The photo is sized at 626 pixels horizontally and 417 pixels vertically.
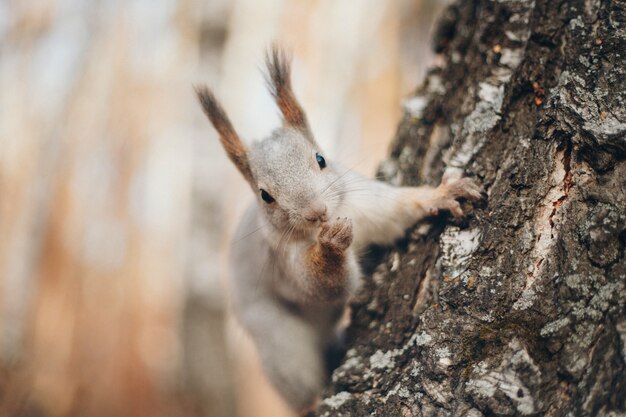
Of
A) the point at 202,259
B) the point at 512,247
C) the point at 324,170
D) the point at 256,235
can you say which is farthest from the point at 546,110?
the point at 202,259

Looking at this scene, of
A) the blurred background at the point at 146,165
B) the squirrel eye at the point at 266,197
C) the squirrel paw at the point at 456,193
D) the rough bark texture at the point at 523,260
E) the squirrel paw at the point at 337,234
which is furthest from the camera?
the blurred background at the point at 146,165

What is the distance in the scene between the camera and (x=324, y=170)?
2.10 m

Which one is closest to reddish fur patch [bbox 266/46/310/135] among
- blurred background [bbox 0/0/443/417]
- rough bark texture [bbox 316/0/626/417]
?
rough bark texture [bbox 316/0/626/417]

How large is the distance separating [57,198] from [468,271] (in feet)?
13.0

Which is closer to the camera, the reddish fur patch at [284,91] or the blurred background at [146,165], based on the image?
the reddish fur patch at [284,91]

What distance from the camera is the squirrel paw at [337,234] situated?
1.83 meters

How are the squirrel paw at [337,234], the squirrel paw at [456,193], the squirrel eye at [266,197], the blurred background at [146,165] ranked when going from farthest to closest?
the blurred background at [146,165]
the squirrel eye at [266,197]
the squirrel paw at [337,234]
the squirrel paw at [456,193]

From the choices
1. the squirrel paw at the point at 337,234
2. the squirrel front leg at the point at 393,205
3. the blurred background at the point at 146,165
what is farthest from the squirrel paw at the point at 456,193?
the blurred background at the point at 146,165

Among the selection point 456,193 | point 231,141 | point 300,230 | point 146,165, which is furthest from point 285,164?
point 146,165

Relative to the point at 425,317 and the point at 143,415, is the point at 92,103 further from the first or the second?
the point at 425,317

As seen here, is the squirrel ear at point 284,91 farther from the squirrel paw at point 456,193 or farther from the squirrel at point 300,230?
the squirrel paw at point 456,193

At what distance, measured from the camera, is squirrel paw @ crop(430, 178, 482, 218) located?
1590 millimetres

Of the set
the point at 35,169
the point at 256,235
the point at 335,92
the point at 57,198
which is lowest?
the point at 256,235

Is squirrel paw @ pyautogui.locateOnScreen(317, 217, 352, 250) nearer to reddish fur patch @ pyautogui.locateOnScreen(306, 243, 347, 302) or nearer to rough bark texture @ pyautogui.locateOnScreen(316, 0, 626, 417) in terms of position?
reddish fur patch @ pyautogui.locateOnScreen(306, 243, 347, 302)
